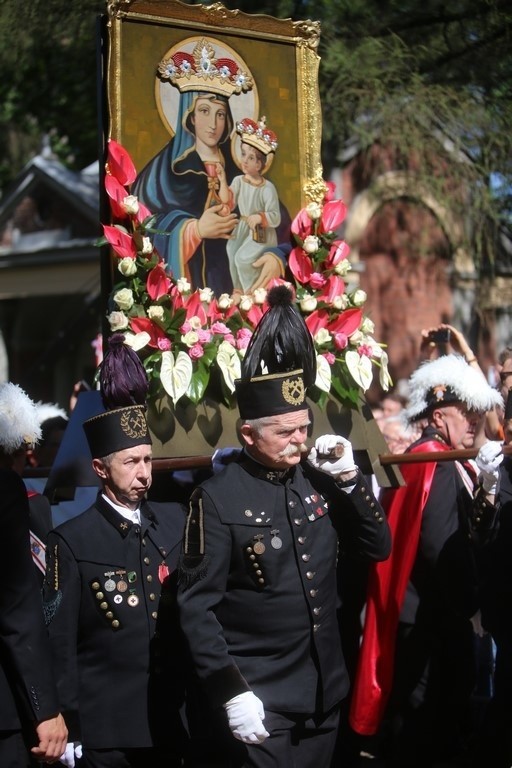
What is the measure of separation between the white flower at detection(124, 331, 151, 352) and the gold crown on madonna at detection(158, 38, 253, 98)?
1189 mm

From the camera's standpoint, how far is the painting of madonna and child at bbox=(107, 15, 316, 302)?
5148 millimetres

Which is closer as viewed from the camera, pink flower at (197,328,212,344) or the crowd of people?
the crowd of people

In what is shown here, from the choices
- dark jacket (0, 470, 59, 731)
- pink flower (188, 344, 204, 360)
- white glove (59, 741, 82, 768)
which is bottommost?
white glove (59, 741, 82, 768)

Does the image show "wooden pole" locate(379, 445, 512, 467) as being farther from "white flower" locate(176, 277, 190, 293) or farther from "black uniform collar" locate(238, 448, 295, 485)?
"white flower" locate(176, 277, 190, 293)

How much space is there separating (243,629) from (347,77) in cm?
660

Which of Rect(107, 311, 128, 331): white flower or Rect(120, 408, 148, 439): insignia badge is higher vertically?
Rect(107, 311, 128, 331): white flower

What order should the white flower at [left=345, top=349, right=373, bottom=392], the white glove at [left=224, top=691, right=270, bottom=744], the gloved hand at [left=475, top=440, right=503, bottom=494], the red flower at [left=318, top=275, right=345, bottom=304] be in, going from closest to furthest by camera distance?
the white glove at [left=224, top=691, right=270, bottom=744] < the gloved hand at [left=475, top=440, right=503, bottom=494] < the white flower at [left=345, top=349, right=373, bottom=392] < the red flower at [left=318, top=275, right=345, bottom=304]

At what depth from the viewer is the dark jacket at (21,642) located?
3.78m

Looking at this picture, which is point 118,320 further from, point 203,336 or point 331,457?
point 331,457

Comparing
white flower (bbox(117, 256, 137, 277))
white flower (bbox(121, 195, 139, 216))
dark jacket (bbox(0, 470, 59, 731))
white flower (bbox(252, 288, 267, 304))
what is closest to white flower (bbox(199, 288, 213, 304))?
white flower (bbox(252, 288, 267, 304))

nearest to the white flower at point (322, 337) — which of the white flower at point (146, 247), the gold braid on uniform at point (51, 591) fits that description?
the white flower at point (146, 247)

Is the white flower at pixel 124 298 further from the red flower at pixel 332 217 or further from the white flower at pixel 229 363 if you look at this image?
the red flower at pixel 332 217

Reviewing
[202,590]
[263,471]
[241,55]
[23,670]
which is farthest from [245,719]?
[241,55]

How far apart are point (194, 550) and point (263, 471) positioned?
0.39 m
